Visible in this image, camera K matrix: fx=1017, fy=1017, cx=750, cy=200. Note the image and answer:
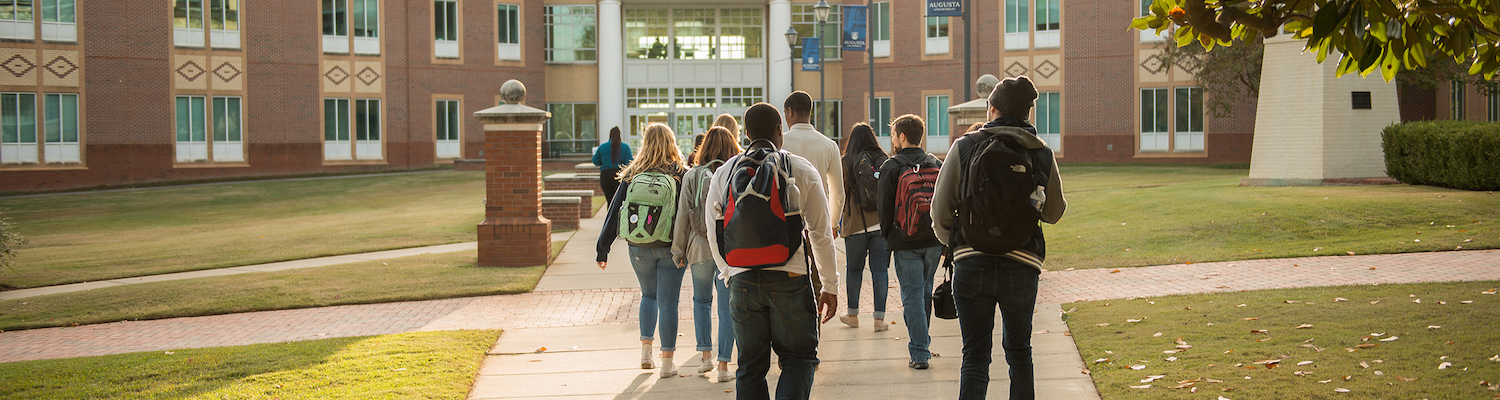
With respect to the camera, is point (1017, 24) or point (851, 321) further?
point (1017, 24)

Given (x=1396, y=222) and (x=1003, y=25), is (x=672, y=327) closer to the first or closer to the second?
(x=1396, y=222)

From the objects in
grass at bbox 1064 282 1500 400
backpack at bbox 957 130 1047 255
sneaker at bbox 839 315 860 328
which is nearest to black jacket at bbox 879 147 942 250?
grass at bbox 1064 282 1500 400

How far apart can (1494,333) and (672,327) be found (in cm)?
469

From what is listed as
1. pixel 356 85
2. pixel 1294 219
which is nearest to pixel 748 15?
pixel 356 85

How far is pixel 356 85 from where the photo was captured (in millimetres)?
34219

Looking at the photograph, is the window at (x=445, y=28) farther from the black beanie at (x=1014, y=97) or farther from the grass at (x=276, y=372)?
the black beanie at (x=1014, y=97)

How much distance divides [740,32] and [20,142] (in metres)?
23.5

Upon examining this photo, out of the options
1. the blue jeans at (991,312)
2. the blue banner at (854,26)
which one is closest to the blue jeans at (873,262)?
the blue jeans at (991,312)

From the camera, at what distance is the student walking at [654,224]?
225 inches

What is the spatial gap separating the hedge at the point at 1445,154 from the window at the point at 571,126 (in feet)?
90.5

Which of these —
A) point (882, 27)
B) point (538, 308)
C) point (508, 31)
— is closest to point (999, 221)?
point (538, 308)

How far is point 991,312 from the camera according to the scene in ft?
13.5

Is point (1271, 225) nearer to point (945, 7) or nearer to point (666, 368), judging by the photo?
point (945, 7)

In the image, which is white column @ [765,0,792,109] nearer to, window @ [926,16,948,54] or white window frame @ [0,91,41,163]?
window @ [926,16,948,54]
